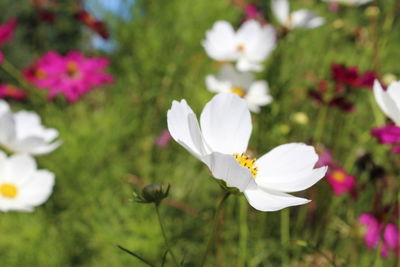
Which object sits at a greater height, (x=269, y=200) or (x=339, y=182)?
(x=269, y=200)

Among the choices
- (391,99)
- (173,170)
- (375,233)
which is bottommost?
(173,170)

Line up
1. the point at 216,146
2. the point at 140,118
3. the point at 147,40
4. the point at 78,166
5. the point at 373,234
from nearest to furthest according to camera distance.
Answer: the point at 216,146
the point at 373,234
the point at 78,166
the point at 140,118
the point at 147,40

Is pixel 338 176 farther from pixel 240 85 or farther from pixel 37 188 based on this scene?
pixel 37 188

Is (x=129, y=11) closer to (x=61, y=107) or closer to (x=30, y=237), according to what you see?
(x=61, y=107)

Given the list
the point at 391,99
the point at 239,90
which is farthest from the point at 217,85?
the point at 391,99

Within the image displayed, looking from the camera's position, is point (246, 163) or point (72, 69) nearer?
point (246, 163)

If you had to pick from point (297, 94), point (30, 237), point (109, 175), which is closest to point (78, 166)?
point (109, 175)

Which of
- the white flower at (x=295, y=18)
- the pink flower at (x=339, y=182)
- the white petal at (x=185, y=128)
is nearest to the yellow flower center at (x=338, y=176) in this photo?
the pink flower at (x=339, y=182)
